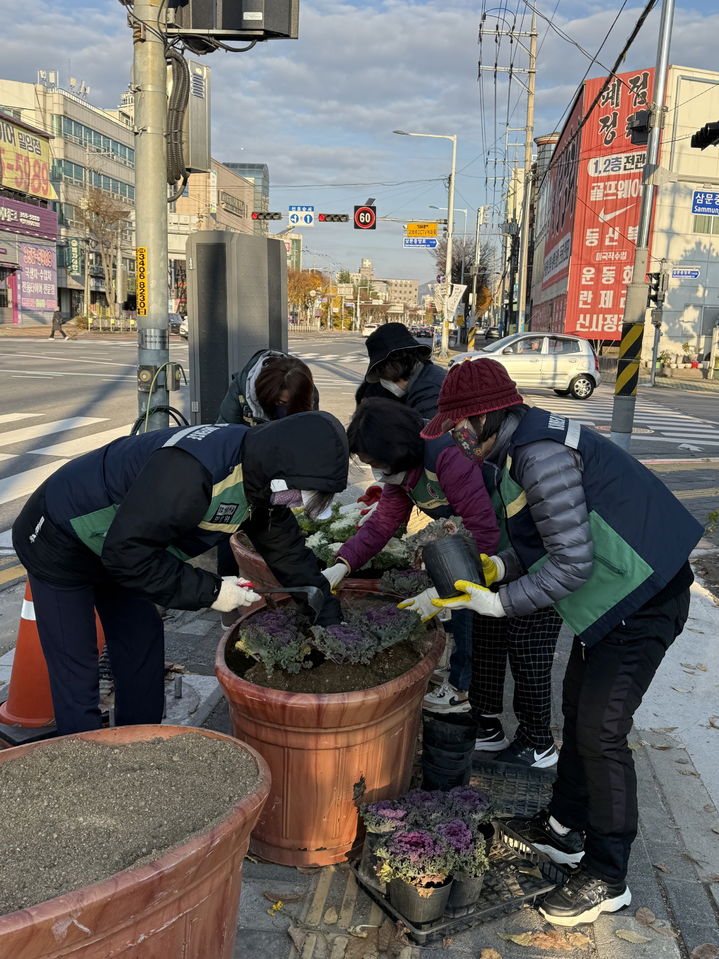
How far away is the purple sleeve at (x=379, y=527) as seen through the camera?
11.8 feet

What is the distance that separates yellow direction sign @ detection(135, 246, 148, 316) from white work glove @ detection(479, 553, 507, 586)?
10.8 ft

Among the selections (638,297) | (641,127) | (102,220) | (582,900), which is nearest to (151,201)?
(582,900)

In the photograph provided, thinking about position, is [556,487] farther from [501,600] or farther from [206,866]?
[206,866]

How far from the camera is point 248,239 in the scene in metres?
6.52

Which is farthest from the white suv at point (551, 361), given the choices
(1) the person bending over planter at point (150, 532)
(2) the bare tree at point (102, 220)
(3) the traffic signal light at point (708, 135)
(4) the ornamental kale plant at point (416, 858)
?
(2) the bare tree at point (102, 220)

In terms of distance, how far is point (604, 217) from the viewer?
29.1 m

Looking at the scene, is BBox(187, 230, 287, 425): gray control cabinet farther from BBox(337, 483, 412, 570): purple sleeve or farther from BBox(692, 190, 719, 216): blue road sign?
BBox(692, 190, 719, 216): blue road sign

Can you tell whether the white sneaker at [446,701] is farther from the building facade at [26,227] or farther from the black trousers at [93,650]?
the building facade at [26,227]

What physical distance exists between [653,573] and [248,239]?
202 inches

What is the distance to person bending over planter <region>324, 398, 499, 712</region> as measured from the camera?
10.3 feet

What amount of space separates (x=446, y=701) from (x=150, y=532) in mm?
1788

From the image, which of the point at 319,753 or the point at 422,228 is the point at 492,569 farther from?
the point at 422,228

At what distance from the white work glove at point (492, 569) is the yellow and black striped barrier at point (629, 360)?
22.2ft

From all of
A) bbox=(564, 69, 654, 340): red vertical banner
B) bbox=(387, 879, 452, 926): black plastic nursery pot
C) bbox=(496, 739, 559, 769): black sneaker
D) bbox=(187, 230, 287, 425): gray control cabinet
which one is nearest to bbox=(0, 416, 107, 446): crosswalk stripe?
bbox=(187, 230, 287, 425): gray control cabinet
